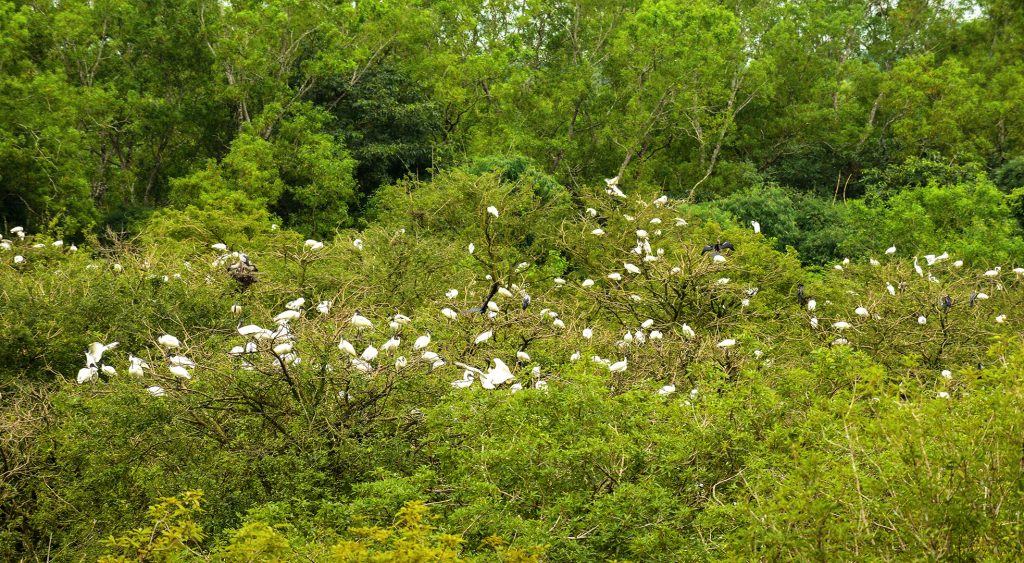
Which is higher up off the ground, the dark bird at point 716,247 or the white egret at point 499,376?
the white egret at point 499,376

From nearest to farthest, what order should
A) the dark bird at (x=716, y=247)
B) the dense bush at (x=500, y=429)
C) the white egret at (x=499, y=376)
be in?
the dense bush at (x=500, y=429), the white egret at (x=499, y=376), the dark bird at (x=716, y=247)

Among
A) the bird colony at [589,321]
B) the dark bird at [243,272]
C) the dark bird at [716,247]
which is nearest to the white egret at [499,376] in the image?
the bird colony at [589,321]

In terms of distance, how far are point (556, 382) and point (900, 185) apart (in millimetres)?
20903

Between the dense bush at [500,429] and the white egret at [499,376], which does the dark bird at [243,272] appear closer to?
the dense bush at [500,429]

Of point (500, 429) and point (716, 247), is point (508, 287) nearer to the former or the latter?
point (716, 247)

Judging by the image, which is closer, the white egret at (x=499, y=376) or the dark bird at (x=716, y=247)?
the white egret at (x=499, y=376)

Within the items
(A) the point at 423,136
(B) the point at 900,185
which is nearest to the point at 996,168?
(B) the point at 900,185

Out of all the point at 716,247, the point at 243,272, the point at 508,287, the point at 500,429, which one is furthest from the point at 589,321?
the point at 500,429

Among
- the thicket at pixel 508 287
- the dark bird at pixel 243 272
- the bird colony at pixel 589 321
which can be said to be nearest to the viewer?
the thicket at pixel 508 287

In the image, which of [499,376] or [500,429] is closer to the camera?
[500,429]

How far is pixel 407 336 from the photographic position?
318 inches

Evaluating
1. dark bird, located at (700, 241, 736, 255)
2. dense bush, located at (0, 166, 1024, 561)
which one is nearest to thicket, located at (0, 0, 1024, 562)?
dense bush, located at (0, 166, 1024, 561)

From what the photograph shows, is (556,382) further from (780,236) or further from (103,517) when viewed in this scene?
(780,236)

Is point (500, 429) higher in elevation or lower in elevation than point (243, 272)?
higher
